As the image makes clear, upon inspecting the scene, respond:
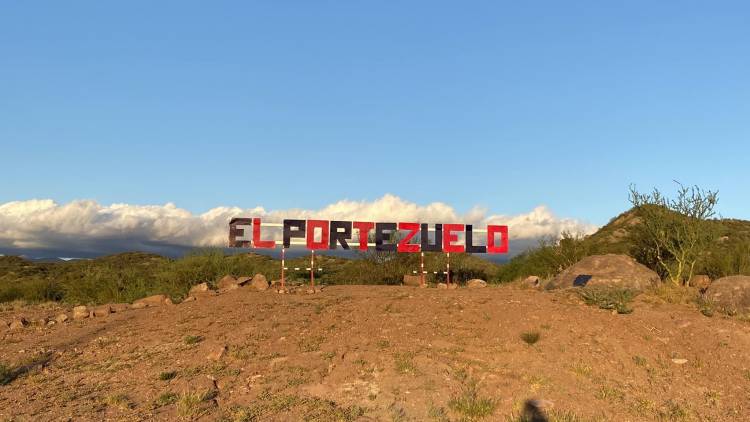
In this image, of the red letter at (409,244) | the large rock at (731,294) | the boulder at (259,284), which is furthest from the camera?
the red letter at (409,244)

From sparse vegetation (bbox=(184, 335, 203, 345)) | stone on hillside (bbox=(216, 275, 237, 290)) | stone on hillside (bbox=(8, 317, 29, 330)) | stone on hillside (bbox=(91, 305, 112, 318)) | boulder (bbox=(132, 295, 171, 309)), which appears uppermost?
stone on hillside (bbox=(216, 275, 237, 290))

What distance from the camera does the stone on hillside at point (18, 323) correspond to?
14.5 metres

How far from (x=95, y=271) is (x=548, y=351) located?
22100mm

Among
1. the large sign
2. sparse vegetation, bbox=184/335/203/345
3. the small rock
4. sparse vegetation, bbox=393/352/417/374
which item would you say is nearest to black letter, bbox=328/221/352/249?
the large sign

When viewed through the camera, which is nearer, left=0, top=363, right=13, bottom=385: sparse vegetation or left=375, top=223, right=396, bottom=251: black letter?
left=0, top=363, right=13, bottom=385: sparse vegetation

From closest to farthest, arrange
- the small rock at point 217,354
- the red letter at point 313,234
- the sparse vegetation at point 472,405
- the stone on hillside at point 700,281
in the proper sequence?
1. the sparse vegetation at point 472,405
2. the small rock at point 217,354
3. the stone on hillside at point 700,281
4. the red letter at point 313,234

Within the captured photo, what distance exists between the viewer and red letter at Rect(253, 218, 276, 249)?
2092 centimetres

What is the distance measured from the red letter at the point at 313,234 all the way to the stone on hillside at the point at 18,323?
939 cm

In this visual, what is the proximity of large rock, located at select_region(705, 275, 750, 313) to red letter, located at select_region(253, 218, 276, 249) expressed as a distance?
14.3 m

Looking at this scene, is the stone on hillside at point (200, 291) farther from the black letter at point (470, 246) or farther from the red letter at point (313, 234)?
the black letter at point (470, 246)

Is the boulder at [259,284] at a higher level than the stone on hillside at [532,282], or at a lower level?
higher

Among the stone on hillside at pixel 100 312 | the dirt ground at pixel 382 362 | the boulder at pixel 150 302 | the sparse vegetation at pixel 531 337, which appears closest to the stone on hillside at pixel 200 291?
the boulder at pixel 150 302

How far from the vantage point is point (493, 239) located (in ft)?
76.0

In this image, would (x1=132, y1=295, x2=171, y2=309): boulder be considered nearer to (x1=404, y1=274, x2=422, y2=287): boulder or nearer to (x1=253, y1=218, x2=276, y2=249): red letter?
(x1=253, y1=218, x2=276, y2=249): red letter
